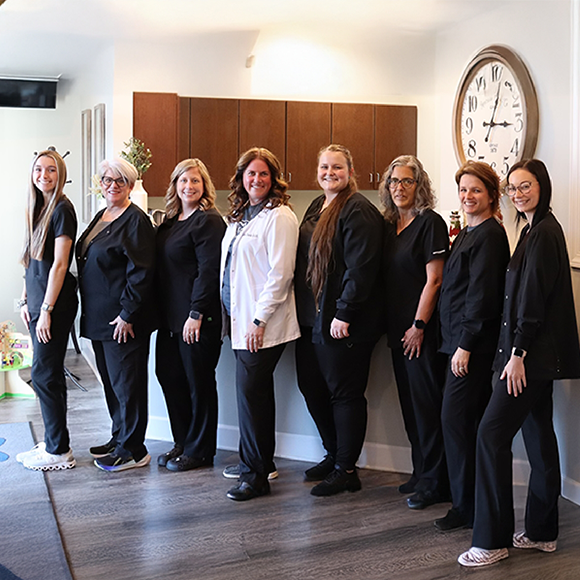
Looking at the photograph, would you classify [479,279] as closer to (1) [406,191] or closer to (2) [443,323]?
(2) [443,323]

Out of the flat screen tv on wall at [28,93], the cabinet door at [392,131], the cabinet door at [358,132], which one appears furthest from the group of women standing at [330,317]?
the flat screen tv on wall at [28,93]

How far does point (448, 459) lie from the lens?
2975mm

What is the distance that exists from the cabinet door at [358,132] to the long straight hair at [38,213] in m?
3.22

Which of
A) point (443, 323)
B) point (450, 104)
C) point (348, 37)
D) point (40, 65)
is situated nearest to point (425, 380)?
point (443, 323)

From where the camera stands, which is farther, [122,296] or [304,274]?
[122,296]

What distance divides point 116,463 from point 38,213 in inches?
51.1

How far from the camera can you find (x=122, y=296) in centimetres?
352

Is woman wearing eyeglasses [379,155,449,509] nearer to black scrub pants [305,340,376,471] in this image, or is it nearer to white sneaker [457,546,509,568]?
black scrub pants [305,340,376,471]

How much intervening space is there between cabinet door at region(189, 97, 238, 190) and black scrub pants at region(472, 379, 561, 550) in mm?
3894

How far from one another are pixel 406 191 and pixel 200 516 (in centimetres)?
165

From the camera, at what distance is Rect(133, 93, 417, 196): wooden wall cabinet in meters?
5.83

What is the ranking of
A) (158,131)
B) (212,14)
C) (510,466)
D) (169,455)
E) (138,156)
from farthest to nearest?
1. (158,131)
2. (138,156)
3. (212,14)
4. (169,455)
5. (510,466)

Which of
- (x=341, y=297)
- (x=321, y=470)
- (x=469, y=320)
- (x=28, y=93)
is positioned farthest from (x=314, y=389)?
(x=28, y=93)

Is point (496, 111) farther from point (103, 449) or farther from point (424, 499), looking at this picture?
point (103, 449)
